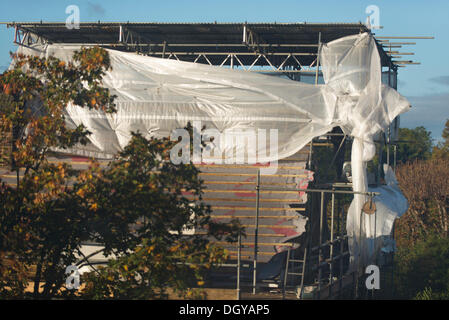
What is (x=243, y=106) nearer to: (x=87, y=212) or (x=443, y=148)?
(x=87, y=212)

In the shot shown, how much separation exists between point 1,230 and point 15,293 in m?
1.00

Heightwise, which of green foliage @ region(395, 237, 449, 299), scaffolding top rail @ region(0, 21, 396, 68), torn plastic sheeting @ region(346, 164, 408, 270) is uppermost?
scaffolding top rail @ region(0, 21, 396, 68)

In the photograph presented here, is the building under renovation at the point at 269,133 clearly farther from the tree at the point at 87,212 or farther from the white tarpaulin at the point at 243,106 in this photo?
the tree at the point at 87,212

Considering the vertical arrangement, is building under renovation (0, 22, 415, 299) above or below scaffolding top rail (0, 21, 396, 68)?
below

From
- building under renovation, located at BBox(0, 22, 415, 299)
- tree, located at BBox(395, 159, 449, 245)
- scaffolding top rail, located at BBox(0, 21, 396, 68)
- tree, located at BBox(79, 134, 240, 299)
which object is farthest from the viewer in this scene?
tree, located at BBox(395, 159, 449, 245)

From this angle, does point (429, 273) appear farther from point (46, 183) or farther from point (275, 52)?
point (46, 183)

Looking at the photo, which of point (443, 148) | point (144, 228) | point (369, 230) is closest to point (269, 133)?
point (369, 230)

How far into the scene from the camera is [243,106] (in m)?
16.4

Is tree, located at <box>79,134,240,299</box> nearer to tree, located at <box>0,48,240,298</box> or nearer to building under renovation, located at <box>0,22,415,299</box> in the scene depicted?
tree, located at <box>0,48,240,298</box>

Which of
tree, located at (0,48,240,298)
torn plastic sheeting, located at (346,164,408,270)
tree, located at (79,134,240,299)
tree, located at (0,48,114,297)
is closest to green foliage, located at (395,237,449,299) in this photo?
torn plastic sheeting, located at (346,164,408,270)

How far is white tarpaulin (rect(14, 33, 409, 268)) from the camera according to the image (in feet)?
51.7

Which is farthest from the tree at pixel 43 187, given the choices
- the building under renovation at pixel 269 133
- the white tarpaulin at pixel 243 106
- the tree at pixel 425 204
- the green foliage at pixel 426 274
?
the tree at pixel 425 204

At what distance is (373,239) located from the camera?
1661 cm

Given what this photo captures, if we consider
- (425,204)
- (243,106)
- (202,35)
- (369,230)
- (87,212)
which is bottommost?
(425,204)
